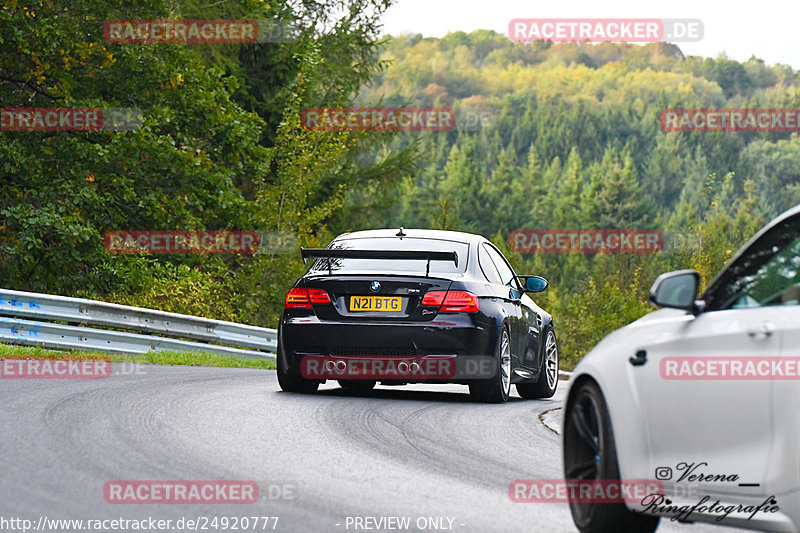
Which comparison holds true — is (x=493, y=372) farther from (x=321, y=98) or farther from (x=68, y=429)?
(x=321, y=98)

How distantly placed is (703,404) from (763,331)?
47 centimetres

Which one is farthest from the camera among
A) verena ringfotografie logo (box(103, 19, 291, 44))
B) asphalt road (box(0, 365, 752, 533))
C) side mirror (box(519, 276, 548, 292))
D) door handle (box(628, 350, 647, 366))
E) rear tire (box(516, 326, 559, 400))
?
verena ringfotografie logo (box(103, 19, 291, 44))

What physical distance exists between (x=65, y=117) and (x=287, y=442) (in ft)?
62.0

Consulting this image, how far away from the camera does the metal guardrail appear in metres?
16.8

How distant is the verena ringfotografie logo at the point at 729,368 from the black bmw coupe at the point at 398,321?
242 inches

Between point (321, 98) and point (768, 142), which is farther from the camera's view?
point (768, 142)

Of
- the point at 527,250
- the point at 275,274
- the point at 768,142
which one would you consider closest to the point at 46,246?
the point at 275,274

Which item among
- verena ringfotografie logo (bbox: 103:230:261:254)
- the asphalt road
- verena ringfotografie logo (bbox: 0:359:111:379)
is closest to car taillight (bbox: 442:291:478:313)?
the asphalt road

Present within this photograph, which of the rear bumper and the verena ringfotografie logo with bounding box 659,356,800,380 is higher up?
the verena ringfotografie logo with bounding box 659,356,800,380

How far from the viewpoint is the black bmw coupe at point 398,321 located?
1104cm

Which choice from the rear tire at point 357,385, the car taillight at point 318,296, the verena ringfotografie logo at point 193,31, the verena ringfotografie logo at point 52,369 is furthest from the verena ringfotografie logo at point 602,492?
the verena ringfotografie logo at point 193,31

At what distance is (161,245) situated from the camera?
1069 inches

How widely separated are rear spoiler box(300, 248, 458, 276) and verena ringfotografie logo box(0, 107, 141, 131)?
1556 cm

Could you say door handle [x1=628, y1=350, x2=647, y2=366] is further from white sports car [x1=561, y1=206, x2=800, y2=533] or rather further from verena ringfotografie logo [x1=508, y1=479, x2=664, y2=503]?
verena ringfotografie logo [x1=508, y1=479, x2=664, y2=503]
